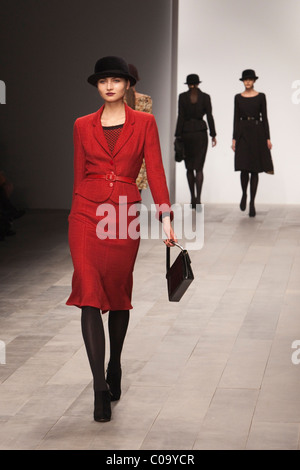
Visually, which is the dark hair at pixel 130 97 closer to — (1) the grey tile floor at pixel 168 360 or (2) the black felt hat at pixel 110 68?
(1) the grey tile floor at pixel 168 360

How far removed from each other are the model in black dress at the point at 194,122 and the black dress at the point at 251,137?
57 cm

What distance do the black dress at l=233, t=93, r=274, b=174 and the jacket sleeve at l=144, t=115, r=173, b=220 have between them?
6.80m

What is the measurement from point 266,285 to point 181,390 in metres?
2.67

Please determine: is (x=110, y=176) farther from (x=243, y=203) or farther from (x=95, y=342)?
(x=243, y=203)

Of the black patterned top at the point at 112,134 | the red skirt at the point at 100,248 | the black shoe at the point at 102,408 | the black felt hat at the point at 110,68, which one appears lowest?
the black shoe at the point at 102,408

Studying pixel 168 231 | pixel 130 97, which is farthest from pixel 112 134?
pixel 130 97

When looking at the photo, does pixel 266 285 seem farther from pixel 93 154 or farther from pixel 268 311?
pixel 93 154

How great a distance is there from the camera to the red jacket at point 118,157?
3990mm

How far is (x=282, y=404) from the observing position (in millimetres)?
4164

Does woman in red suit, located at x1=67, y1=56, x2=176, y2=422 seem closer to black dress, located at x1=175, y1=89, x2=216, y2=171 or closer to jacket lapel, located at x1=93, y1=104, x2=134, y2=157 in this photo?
jacket lapel, located at x1=93, y1=104, x2=134, y2=157

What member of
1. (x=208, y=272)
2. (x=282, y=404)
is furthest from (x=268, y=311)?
(x=282, y=404)

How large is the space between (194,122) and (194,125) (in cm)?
4

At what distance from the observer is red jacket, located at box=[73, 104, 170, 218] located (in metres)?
3.99

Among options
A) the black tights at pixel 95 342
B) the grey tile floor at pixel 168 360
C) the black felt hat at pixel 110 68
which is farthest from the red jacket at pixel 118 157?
the grey tile floor at pixel 168 360
